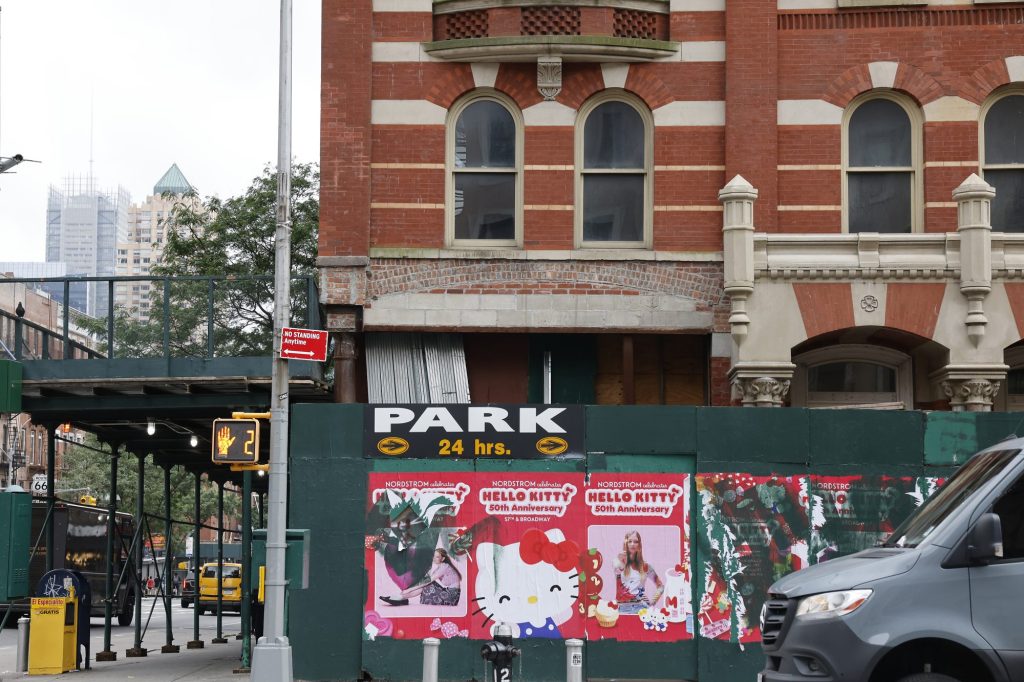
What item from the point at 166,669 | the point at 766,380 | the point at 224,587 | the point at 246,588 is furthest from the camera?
the point at 224,587

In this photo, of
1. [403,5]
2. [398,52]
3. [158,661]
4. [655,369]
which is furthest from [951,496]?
[158,661]

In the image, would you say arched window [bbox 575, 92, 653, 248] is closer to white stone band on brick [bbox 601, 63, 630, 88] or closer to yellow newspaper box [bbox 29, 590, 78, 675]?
white stone band on brick [bbox 601, 63, 630, 88]

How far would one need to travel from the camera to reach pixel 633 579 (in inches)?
653

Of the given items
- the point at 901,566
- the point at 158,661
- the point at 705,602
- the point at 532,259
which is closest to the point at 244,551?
the point at 158,661

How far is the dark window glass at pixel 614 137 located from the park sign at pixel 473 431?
17.1 ft

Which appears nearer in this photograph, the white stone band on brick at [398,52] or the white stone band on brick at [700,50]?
the white stone band on brick at [700,50]

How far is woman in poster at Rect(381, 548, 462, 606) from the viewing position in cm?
1658

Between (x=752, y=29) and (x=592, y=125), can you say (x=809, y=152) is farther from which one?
(x=592, y=125)

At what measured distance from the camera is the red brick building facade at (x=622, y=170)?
20.0 m

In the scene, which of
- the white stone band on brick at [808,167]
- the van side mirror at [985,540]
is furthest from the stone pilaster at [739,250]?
the van side mirror at [985,540]

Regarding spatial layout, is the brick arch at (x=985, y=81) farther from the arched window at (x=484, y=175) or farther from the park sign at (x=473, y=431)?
the park sign at (x=473, y=431)

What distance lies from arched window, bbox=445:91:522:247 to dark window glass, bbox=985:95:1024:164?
701 cm

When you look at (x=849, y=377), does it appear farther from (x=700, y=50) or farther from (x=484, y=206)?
(x=484, y=206)

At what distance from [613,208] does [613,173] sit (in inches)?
20.6
